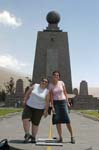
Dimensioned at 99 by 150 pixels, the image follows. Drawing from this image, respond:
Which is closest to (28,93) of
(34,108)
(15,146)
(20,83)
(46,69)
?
(34,108)

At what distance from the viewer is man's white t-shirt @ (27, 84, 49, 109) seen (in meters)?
10.7

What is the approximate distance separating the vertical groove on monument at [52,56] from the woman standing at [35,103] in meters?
55.1

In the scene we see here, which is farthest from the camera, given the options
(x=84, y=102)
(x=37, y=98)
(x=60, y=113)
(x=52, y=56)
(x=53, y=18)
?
(x=53, y=18)

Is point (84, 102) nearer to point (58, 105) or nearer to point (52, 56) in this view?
point (52, 56)

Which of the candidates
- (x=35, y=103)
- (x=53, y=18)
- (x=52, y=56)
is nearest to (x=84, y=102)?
(x=52, y=56)

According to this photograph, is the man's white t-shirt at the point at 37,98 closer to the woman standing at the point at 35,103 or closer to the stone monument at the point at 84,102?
the woman standing at the point at 35,103

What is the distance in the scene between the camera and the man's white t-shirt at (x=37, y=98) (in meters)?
10.7

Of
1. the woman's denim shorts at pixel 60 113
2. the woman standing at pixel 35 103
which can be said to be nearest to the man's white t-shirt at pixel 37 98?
the woman standing at pixel 35 103

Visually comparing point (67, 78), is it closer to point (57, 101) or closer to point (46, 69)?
point (46, 69)

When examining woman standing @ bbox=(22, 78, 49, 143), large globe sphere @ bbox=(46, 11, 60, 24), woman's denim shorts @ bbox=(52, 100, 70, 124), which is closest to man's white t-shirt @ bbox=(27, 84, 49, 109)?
woman standing @ bbox=(22, 78, 49, 143)

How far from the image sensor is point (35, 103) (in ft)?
35.2

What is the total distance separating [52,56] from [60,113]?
5651 centimetres

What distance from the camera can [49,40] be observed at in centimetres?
6850

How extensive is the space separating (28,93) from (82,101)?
189 feet
